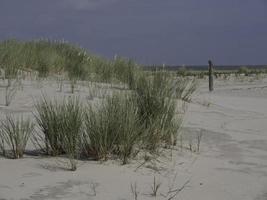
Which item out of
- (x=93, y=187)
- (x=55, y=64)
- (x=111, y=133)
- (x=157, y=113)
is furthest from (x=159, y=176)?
(x=55, y=64)

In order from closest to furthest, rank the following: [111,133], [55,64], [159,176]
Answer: [159,176] < [111,133] < [55,64]

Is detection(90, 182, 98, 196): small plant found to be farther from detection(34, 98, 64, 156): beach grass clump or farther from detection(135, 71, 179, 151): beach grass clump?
detection(135, 71, 179, 151): beach grass clump

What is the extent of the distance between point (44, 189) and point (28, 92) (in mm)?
6447

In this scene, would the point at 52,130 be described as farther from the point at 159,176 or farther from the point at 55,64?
the point at 55,64

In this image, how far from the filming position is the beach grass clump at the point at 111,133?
19.4 feet

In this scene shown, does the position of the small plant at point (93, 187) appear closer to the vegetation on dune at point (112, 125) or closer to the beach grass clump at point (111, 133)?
the vegetation on dune at point (112, 125)

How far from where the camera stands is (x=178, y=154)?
21.7 feet

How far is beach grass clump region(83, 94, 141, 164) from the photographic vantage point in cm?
590

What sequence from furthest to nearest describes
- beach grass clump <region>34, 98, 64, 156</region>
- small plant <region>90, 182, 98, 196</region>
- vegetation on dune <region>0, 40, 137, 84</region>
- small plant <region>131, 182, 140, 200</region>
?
vegetation on dune <region>0, 40, 137, 84</region> < beach grass clump <region>34, 98, 64, 156</region> < small plant <region>90, 182, 98, 196</region> < small plant <region>131, 182, 140, 200</region>

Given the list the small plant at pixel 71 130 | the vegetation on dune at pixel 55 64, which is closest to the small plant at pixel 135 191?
the small plant at pixel 71 130

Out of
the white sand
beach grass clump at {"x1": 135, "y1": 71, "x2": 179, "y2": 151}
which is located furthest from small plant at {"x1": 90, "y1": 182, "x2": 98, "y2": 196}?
beach grass clump at {"x1": 135, "y1": 71, "x2": 179, "y2": 151}

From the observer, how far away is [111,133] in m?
5.96

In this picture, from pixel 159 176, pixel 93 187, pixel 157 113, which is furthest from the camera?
pixel 157 113

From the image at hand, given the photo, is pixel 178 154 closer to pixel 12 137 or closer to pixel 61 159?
pixel 61 159
